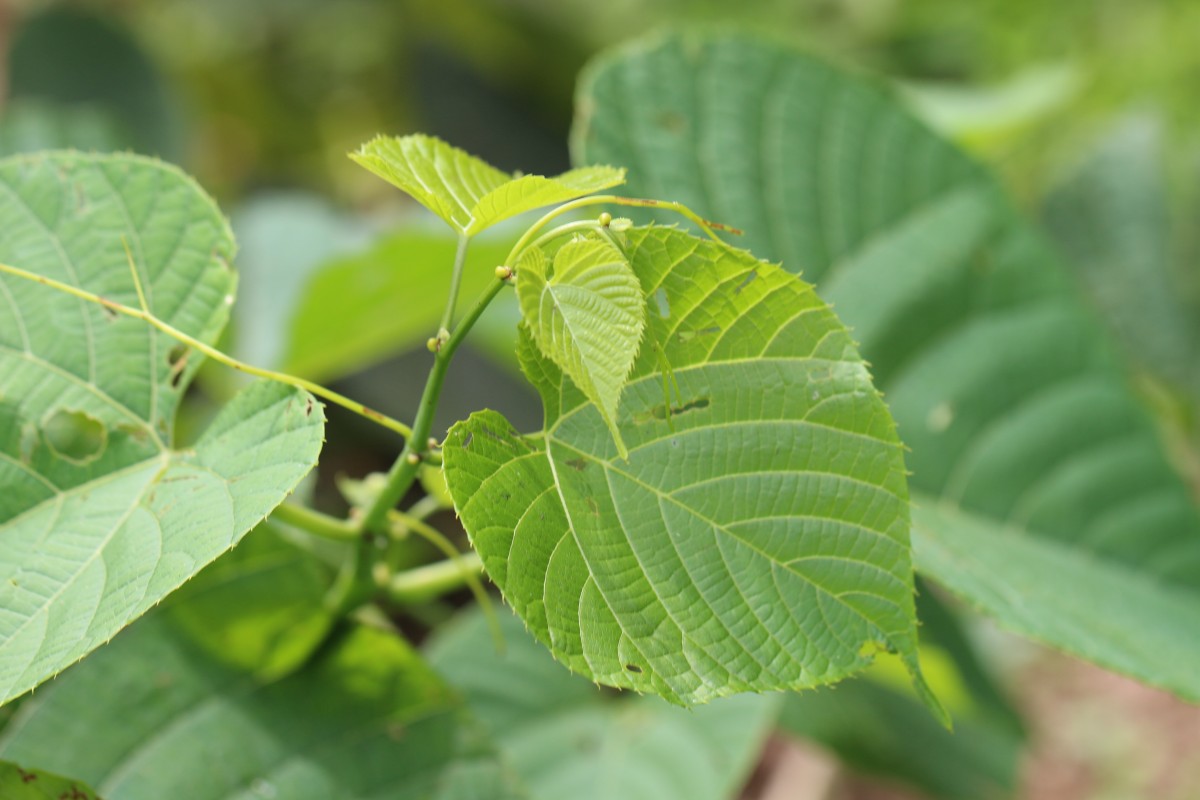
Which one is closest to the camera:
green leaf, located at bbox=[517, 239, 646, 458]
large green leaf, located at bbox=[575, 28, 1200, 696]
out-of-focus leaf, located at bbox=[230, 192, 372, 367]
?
green leaf, located at bbox=[517, 239, 646, 458]

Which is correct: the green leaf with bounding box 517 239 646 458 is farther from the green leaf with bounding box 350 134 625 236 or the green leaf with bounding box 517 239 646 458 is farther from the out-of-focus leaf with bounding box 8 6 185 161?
the out-of-focus leaf with bounding box 8 6 185 161

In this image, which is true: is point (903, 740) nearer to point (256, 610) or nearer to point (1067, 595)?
point (1067, 595)

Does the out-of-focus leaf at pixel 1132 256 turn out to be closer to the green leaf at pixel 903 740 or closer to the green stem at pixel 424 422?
the green leaf at pixel 903 740

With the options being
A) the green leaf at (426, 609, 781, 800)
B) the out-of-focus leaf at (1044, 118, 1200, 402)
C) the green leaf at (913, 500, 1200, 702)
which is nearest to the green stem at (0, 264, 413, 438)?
the green leaf at (913, 500, 1200, 702)

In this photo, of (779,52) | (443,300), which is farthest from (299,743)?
(779,52)

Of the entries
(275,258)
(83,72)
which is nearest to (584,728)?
(275,258)

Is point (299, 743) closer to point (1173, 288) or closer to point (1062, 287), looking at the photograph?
point (1062, 287)
